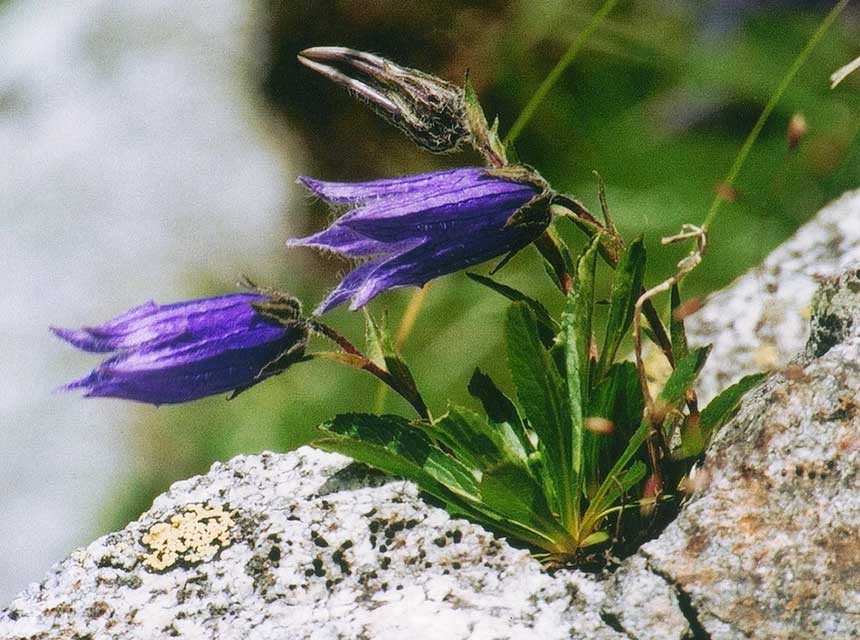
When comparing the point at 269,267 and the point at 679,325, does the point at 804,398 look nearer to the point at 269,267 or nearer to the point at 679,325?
the point at 679,325

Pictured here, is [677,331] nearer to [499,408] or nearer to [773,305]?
[499,408]

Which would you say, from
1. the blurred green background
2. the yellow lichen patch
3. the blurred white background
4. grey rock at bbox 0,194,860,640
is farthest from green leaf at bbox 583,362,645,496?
the blurred white background

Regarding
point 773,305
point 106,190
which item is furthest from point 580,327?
point 106,190

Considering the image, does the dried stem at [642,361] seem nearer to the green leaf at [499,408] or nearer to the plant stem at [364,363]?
the green leaf at [499,408]

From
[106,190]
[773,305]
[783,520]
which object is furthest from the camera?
[106,190]

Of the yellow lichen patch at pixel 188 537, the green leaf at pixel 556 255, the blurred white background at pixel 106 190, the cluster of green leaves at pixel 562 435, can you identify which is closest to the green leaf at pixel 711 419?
the cluster of green leaves at pixel 562 435
